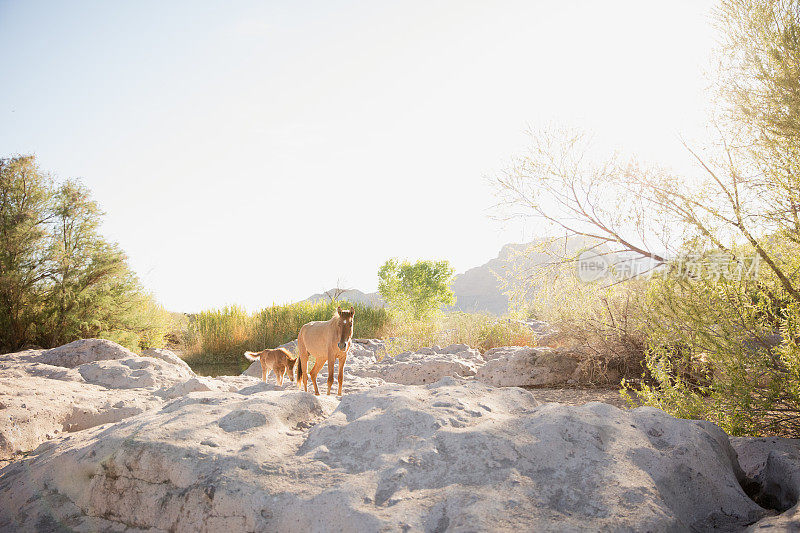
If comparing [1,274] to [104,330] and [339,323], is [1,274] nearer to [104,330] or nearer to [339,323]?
[104,330]

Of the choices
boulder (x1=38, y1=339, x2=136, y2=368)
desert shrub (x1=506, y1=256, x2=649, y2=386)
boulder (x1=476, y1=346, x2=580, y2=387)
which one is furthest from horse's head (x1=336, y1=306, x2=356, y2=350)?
boulder (x1=38, y1=339, x2=136, y2=368)

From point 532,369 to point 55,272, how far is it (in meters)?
11.9

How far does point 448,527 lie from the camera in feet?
6.10

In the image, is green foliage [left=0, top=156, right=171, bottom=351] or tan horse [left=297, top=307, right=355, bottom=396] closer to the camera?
tan horse [left=297, top=307, right=355, bottom=396]

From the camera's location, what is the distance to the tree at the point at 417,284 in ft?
75.6

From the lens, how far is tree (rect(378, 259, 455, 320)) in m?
23.1

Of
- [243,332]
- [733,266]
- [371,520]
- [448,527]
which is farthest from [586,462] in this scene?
[243,332]

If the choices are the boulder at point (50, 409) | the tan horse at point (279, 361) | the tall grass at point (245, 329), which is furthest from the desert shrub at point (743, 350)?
the tall grass at point (245, 329)

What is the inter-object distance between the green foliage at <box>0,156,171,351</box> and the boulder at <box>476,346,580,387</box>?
9.72 meters

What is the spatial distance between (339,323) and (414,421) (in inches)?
124

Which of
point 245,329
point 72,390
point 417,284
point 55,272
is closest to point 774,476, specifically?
point 72,390

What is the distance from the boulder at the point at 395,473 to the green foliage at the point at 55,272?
10.1m

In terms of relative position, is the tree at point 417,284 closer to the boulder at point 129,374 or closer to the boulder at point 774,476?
the boulder at point 129,374

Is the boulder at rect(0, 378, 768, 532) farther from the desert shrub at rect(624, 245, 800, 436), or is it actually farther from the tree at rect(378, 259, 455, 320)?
the tree at rect(378, 259, 455, 320)
